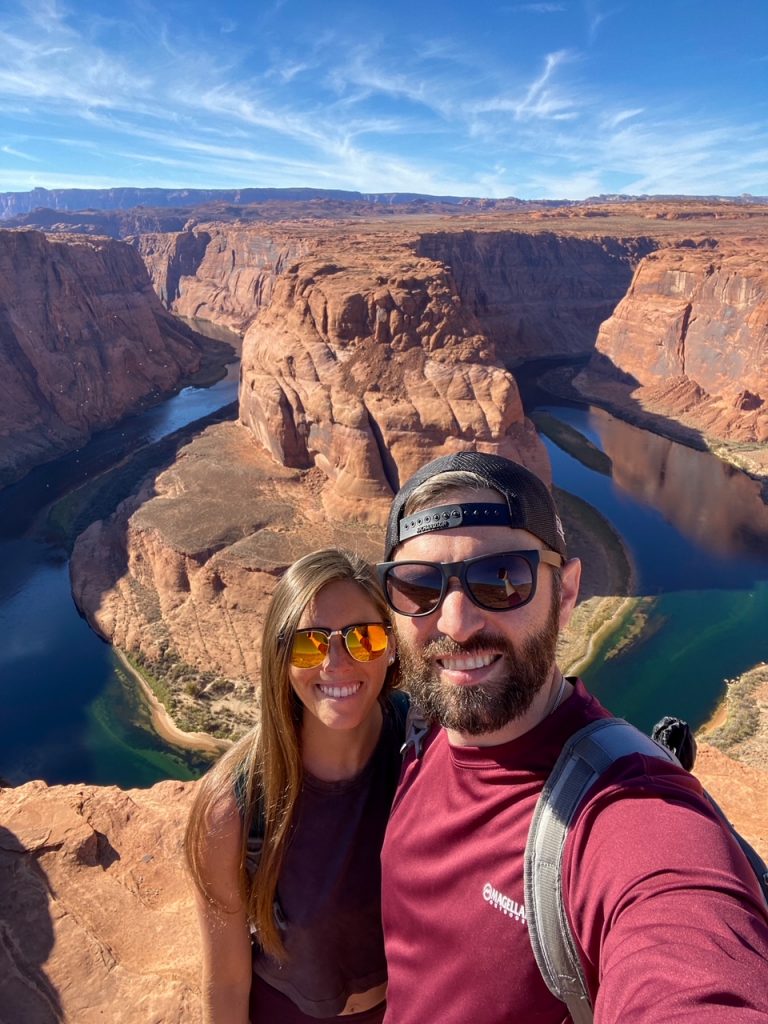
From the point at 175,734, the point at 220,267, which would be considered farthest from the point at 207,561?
the point at 220,267

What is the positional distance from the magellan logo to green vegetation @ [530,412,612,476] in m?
52.1

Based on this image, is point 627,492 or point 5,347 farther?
point 5,347

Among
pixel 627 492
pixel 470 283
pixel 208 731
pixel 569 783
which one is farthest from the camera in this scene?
pixel 470 283

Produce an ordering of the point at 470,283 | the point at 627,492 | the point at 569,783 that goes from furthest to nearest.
A: the point at 470,283, the point at 627,492, the point at 569,783

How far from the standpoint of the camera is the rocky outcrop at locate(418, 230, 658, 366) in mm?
90188

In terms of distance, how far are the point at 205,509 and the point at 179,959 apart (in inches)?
1105

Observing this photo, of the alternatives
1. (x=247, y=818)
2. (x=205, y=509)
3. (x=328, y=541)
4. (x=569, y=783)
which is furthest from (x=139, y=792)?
(x=205, y=509)

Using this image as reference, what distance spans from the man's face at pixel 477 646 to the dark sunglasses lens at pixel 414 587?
5 cm

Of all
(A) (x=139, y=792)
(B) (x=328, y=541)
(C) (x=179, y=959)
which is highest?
(C) (x=179, y=959)

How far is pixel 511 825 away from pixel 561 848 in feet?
1.02

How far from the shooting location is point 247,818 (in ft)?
11.5

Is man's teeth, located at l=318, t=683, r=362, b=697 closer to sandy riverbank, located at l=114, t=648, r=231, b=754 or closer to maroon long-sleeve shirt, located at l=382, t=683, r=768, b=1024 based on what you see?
maroon long-sleeve shirt, located at l=382, t=683, r=768, b=1024

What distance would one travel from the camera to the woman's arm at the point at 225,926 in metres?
3.47

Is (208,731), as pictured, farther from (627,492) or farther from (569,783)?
(627,492)
